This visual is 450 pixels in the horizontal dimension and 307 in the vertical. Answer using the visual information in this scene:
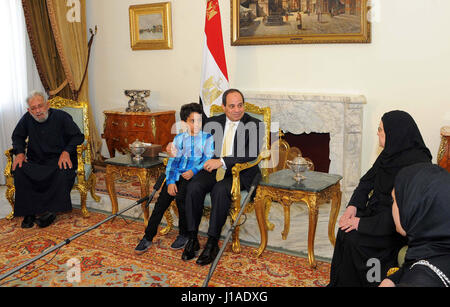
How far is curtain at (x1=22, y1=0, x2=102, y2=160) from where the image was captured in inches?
231

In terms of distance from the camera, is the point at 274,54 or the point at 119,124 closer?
the point at 274,54

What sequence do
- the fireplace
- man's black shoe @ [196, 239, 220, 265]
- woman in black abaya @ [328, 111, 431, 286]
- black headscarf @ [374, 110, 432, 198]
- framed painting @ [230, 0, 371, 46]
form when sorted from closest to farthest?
woman in black abaya @ [328, 111, 431, 286] → black headscarf @ [374, 110, 432, 198] → man's black shoe @ [196, 239, 220, 265] → framed painting @ [230, 0, 371, 46] → the fireplace

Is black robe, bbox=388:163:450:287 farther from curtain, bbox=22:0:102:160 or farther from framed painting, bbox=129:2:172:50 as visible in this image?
curtain, bbox=22:0:102:160

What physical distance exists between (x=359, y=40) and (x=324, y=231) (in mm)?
1976

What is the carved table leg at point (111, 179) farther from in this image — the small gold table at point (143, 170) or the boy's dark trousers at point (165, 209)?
the boy's dark trousers at point (165, 209)

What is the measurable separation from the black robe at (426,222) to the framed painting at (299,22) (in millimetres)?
2933

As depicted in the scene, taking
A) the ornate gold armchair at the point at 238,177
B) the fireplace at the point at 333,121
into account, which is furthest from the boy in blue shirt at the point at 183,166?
the fireplace at the point at 333,121

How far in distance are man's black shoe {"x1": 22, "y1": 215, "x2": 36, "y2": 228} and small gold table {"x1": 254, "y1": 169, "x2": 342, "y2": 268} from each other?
7.20 ft

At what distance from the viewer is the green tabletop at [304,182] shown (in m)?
3.06

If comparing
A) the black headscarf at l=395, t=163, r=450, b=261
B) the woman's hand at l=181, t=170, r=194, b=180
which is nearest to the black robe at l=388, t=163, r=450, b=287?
the black headscarf at l=395, t=163, r=450, b=261

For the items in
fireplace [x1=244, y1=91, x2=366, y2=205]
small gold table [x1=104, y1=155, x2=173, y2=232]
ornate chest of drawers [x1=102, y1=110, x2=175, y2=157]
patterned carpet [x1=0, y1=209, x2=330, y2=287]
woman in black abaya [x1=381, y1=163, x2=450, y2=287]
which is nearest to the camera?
woman in black abaya [x1=381, y1=163, x2=450, y2=287]

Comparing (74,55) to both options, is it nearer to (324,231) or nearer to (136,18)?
(136,18)

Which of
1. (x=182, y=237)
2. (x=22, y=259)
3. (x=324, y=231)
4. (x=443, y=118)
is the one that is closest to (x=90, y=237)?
(x=22, y=259)

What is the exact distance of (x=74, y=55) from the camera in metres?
6.18
